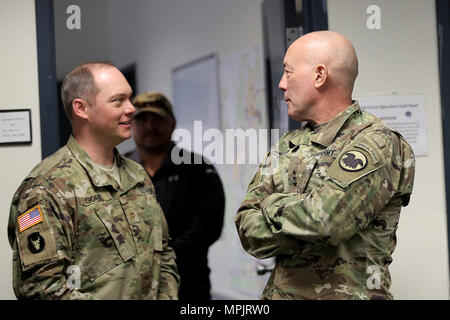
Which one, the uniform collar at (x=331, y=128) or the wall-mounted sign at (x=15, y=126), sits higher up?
the wall-mounted sign at (x=15, y=126)

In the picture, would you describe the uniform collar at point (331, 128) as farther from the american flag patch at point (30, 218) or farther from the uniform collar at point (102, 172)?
the american flag patch at point (30, 218)

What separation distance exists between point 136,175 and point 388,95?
1.14 m

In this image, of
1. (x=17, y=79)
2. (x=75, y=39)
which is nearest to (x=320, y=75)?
(x=75, y=39)

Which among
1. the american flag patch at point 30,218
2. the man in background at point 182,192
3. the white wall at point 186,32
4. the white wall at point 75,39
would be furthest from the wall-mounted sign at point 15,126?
the white wall at point 186,32

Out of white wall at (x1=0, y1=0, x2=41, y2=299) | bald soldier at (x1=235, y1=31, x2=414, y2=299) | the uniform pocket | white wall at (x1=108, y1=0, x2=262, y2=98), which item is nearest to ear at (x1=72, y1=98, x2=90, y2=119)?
the uniform pocket

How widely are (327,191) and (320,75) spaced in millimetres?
357

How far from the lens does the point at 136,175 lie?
1.80m

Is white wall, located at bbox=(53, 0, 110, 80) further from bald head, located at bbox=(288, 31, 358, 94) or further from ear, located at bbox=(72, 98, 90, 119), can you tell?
bald head, located at bbox=(288, 31, 358, 94)

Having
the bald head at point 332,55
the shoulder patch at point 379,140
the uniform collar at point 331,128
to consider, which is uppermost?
the bald head at point 332,55

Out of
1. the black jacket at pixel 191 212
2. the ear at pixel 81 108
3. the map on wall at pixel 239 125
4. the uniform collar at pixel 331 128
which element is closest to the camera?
the uniform collar at pixel 331 128

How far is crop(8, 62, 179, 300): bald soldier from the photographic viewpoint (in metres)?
1.49

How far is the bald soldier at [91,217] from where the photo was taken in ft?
4.89

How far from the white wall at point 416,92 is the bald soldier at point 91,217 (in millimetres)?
1047

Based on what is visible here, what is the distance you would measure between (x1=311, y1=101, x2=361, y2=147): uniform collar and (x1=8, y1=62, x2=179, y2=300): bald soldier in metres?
0.63
